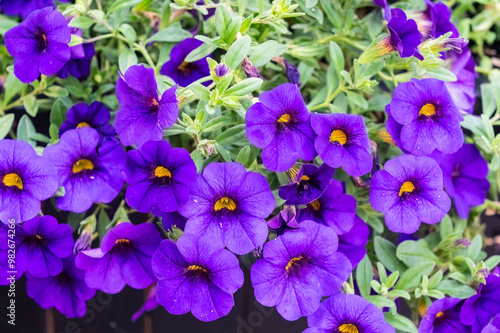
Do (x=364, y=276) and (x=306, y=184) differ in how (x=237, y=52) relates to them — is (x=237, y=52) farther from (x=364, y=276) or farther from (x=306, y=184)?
(x=364, y=276)

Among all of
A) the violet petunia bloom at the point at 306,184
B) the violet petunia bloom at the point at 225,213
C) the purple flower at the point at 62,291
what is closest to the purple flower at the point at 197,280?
the violet petunia bloom at the point at 225,213

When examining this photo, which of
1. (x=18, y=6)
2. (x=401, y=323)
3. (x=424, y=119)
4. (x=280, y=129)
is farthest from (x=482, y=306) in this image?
(x=18, y=6)

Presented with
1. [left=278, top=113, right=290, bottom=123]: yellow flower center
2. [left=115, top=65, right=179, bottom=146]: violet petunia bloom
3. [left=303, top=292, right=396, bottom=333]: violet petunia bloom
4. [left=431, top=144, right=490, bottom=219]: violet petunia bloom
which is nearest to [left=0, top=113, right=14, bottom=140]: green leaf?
[left=115, top=65, right=179, bottom=146]: violet petunia bloom

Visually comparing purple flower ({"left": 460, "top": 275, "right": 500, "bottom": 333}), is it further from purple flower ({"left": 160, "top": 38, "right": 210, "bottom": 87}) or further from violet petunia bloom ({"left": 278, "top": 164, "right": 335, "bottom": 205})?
purple flower ({"left": 160, "top": 38, "right": 210, "bottom": 87})

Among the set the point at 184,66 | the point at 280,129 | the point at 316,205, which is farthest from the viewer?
the point at 184,66

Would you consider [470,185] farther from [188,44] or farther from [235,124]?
[188,44]

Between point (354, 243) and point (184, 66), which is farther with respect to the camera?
point (184, 66)
